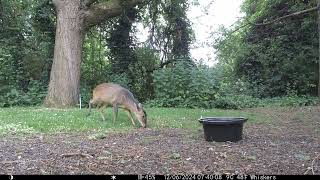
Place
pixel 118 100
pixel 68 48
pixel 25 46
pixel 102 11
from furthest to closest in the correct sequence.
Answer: pixel 25 46
pixel 102 11
pixel 68 48
pixel 118 100

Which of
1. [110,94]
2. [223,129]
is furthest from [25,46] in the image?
[223,129]

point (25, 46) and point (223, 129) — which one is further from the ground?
point (25, 46)

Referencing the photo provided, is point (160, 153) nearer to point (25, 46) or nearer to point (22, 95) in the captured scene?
point (22, 95)

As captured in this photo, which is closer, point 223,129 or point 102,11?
point 223,129

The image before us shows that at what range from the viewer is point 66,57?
16.0 meters

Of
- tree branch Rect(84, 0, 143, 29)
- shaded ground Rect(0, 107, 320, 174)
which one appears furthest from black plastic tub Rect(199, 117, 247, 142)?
tree branch Rect(84, 0, 143, 29)

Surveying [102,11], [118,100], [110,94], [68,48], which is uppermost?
[102,11]

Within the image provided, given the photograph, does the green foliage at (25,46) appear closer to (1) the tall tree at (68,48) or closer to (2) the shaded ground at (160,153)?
(1) the tall tree at (68,48)

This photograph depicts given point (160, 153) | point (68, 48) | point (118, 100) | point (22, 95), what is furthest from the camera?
point (22, 95)

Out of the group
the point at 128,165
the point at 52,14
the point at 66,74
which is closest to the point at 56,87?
the point at 66,74

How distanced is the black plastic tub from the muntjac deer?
2.61 meters

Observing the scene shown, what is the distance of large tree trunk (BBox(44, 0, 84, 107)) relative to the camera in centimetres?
1585

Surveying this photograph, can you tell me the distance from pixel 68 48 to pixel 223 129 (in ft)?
28.8

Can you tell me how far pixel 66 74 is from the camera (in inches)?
628
